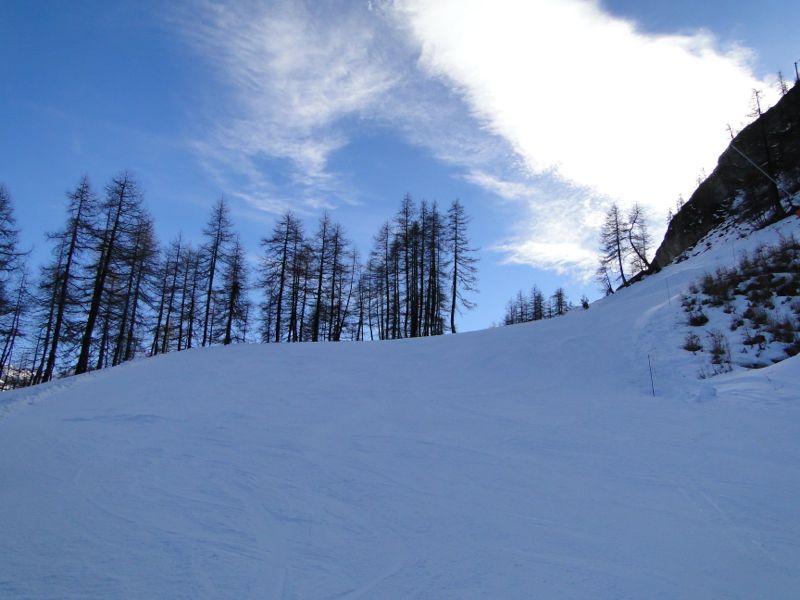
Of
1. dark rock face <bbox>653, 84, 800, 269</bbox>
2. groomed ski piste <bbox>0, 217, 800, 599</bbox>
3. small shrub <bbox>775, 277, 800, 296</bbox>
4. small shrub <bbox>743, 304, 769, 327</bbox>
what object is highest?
dark rock face <bbox>653, 84, 800, 269</bbox>

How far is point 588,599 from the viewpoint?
116 inches

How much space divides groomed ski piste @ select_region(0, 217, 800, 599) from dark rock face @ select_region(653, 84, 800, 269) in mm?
26878

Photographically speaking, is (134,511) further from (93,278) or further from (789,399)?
(93,278)

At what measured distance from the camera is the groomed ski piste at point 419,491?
127 inches

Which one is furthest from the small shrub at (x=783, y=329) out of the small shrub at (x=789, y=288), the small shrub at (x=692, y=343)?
the small shrub at (x=789, y=288)

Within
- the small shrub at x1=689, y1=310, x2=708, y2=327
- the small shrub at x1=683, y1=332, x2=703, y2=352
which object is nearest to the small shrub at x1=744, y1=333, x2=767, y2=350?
the small shrub at x1=683, y1=332, x2=703, y2=352

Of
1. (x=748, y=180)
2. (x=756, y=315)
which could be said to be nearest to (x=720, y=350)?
(x=756, y=315)

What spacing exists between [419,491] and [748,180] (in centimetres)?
3955

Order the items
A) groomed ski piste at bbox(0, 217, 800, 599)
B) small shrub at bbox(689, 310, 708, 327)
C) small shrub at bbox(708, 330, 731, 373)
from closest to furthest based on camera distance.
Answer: groomed ski piste at bbox(0, 217, 800, 599) → small shrub at bbox(708, 330, 731, 373) → small shrub at bbox(689, 310, 708, 327)

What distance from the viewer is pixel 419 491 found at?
4.91 metres

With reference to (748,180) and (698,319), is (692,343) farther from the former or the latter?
(748,180)

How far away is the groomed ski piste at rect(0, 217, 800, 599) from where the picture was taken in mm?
3219

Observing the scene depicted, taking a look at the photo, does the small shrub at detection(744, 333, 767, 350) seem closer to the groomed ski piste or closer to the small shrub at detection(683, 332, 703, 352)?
the small shrub at detection(683, 332, 703, 352)

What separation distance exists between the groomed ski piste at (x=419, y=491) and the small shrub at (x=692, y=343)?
39 centimetres
